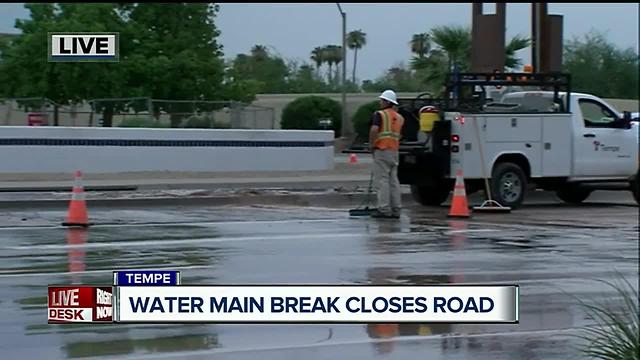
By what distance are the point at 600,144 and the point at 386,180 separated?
17.8ft

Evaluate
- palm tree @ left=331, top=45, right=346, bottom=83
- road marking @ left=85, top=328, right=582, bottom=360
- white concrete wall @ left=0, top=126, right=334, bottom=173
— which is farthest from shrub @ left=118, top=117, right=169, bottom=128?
road marking @ left=85, top=328, right=582, bottom=360

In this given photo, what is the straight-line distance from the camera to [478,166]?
17969 mm

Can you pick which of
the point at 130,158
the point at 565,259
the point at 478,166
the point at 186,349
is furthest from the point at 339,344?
the point at 478,166

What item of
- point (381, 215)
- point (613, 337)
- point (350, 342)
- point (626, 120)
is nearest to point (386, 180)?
point (381, 215)

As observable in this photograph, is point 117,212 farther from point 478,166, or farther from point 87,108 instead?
point 87,108

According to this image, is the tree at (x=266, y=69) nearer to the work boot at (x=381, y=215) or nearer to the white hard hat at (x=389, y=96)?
the white hard hat at (x=389, y=96)

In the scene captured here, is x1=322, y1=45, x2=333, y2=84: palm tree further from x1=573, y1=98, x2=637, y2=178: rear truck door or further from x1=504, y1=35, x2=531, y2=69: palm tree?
x1=573, y1=98, x2=637, y2=178: rear truck door

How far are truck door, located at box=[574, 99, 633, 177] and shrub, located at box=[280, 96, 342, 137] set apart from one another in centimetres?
648

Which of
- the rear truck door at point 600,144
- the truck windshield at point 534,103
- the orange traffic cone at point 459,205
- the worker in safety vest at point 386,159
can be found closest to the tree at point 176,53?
the worker in safety vest at point 386,159

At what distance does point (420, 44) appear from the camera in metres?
8.95

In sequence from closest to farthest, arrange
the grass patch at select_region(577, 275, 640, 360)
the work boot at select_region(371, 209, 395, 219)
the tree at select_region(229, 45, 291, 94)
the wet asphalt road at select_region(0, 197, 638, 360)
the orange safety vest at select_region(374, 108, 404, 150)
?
1. the grass patch at select_region(577, 275, 640, 360)
2. the wet asphalt road at select_region(0, 197, 638, 360)
3. the tree at select_region(229, 45, 291, 94)
4. the orange safety vest at select_region(374, 108, 404, 150)
5. the work boot at select_region(371, 209, 395, 219)

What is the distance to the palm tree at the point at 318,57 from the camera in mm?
8341

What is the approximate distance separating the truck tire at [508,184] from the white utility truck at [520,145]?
0.02m

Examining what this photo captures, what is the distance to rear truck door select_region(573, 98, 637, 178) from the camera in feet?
60.7
